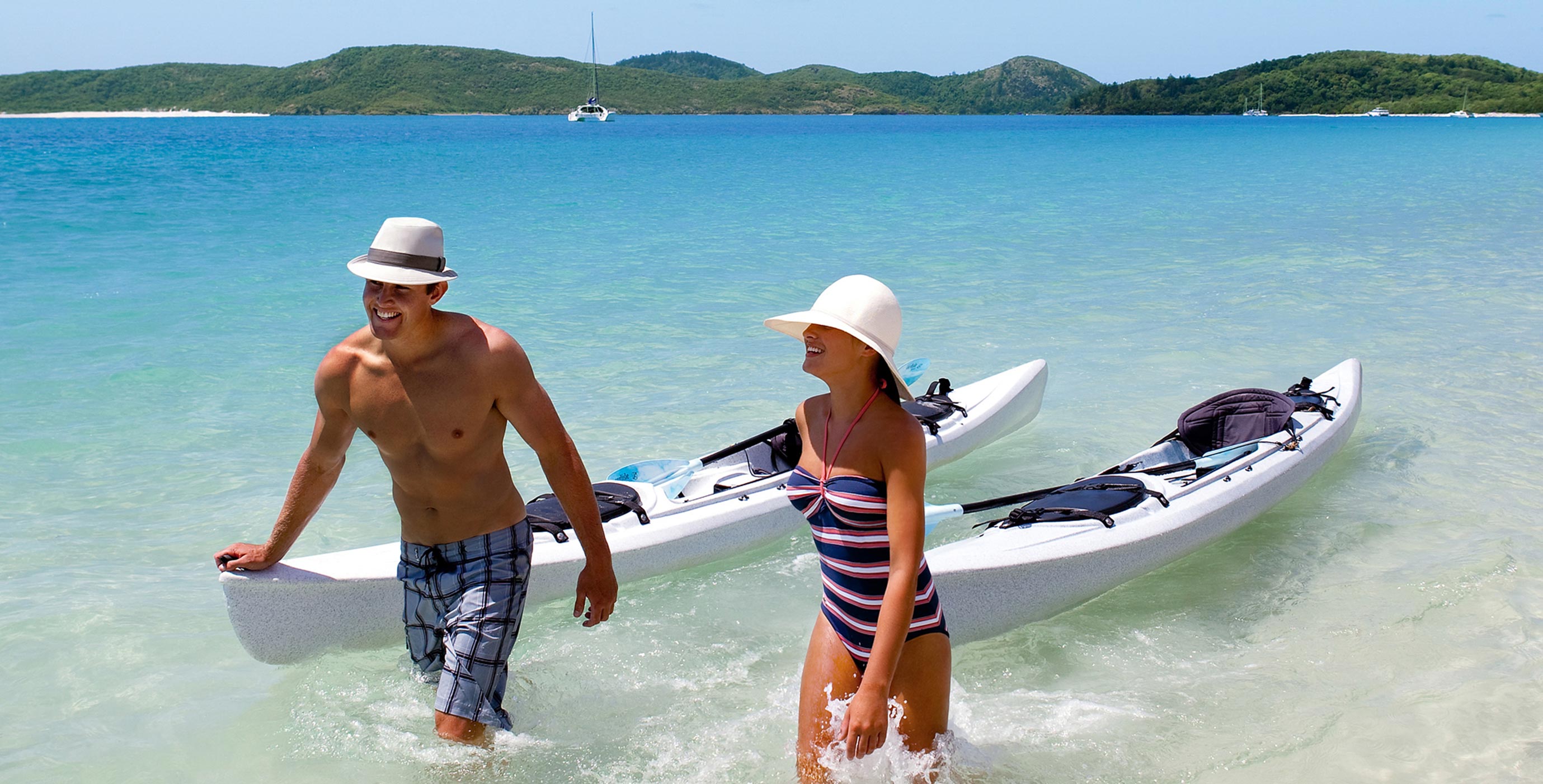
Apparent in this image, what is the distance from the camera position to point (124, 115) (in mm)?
142750

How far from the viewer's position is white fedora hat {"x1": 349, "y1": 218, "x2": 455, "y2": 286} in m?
3.07

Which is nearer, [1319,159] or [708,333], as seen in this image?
[708,333]

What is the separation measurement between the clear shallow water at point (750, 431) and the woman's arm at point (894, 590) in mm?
912

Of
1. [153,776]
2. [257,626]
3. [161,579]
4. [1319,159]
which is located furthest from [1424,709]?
[1319,159]

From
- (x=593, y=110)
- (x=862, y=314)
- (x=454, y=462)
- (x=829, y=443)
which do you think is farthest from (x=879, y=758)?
(x=593, y=110)

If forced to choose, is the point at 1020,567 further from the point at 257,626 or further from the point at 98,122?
the point at 98,122

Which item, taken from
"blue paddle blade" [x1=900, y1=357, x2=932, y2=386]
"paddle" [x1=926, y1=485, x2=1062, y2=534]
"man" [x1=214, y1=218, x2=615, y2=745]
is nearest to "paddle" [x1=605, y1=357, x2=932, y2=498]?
"paddle" [x1=926, y1=485, x2=1062, y2=534]

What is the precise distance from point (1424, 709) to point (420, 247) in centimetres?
420

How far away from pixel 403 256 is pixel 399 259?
1cm

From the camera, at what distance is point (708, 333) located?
40.3ft

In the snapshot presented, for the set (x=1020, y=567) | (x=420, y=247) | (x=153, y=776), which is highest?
(x=420, y=247)

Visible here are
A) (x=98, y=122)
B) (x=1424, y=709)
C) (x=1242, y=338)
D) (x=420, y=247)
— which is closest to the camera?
(x=420, y=247)

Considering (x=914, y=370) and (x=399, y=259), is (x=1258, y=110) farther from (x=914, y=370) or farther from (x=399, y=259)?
(x=399, y=259)

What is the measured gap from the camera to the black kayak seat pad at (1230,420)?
23.5 feet
